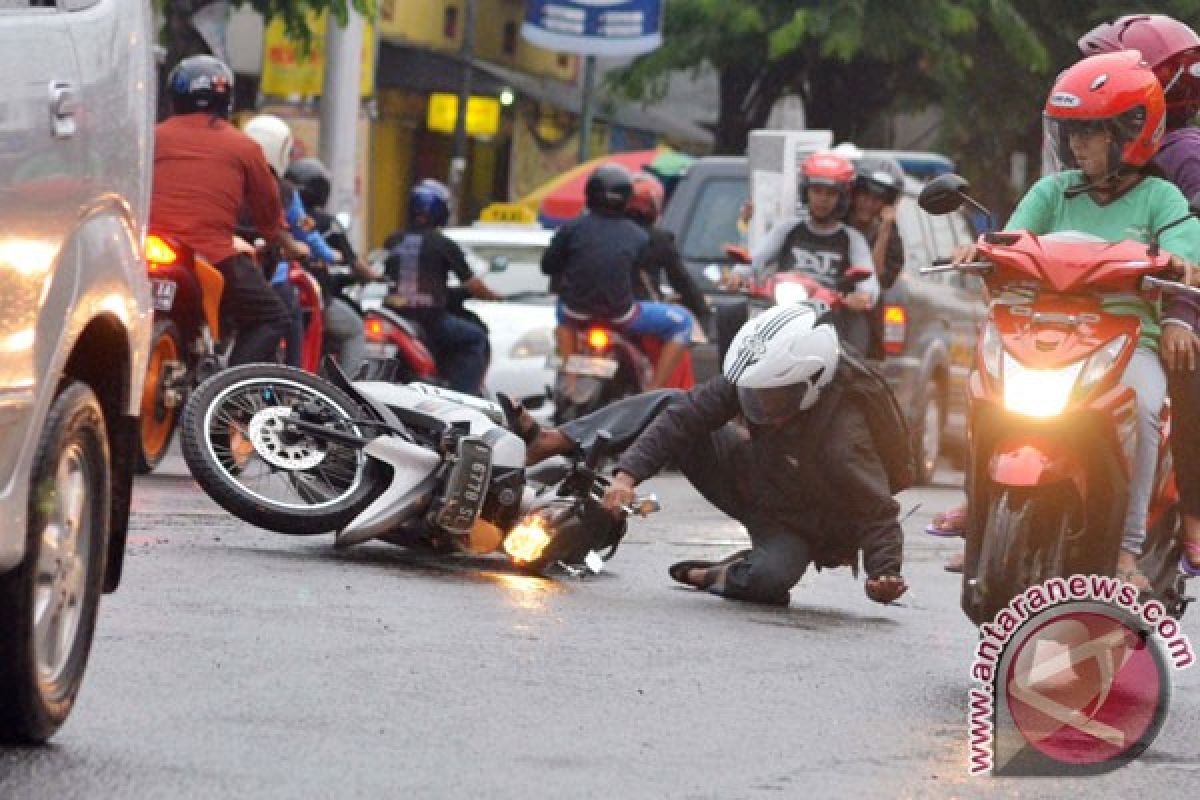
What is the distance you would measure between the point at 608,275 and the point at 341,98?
10794 mm

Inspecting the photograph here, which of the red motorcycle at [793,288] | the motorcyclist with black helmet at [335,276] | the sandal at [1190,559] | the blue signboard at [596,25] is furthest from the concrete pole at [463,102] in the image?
the sandal at [1190,559]

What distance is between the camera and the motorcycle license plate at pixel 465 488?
408 inches

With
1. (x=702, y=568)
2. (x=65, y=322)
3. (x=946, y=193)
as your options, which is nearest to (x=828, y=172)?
(x=702, y=568)

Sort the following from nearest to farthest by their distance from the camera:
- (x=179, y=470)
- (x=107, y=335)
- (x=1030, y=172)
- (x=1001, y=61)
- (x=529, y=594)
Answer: (x=107, y=335) → (x=529, y=594) → (x=179, y=470) → (x=1001, y=61) → (x=1030, y=172)

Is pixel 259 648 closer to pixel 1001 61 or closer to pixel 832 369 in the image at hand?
pixel 832 369

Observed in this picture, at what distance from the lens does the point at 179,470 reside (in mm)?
14594

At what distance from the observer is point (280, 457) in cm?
1060

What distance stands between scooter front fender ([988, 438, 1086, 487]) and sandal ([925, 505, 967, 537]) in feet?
2.60

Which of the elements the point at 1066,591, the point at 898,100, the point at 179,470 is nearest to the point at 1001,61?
the point at 898,100

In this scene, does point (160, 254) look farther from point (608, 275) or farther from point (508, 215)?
point (508, 215)

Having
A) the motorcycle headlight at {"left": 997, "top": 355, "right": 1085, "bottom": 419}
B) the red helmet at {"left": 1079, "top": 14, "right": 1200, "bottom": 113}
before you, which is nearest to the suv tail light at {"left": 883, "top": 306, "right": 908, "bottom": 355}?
the red helmet at {"left": 1079, "top": 14, "right": 1200, "bottom": 113}

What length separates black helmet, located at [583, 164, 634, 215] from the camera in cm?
1797

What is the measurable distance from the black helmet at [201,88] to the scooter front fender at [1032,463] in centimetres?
668

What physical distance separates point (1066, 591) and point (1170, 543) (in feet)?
3.22
